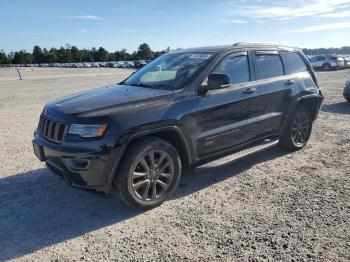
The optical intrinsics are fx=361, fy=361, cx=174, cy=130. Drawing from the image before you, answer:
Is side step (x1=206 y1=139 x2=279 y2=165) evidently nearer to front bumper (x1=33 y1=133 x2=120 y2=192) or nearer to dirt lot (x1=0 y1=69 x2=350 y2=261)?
dirt lot (x1=0 y1=69 x2=350 y2=261)

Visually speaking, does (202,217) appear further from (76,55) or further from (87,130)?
(76,55)

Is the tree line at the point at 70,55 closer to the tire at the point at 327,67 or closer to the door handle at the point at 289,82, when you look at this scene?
the tire at the point at 327,67

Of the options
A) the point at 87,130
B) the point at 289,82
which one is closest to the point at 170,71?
the point at 87,130

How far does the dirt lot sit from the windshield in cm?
119

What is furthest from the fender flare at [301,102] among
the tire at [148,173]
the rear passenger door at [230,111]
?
the tire at [148,173]

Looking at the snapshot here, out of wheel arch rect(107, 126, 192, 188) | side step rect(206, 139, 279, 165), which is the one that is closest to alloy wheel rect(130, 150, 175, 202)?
wheel arch rect(107, 126, 192, 188)

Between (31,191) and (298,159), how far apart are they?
4.09 metres

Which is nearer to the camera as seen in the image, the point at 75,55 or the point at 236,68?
the point at 236,68

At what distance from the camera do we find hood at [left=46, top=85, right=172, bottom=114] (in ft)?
13.0

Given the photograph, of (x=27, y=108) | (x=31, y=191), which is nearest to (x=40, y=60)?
(x=27, y=108)

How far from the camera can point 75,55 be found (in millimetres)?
108500

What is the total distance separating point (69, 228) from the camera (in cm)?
385

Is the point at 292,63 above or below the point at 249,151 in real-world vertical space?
above

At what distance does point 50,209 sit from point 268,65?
3761 mm
